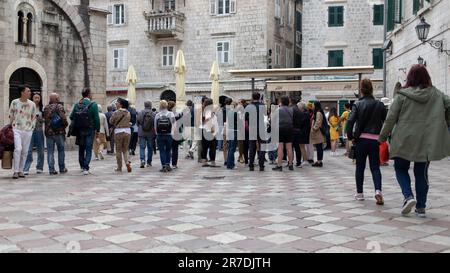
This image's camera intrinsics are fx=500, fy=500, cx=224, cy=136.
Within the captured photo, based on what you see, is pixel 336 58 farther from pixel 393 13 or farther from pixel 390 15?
pixel 393 13

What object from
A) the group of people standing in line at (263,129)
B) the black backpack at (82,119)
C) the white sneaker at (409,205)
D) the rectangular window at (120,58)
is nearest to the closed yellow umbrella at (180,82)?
the group of people standing in line at (263,129)

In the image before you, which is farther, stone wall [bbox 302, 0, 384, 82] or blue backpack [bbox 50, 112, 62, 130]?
stone wall [bbox 302, 0, 384, 82]

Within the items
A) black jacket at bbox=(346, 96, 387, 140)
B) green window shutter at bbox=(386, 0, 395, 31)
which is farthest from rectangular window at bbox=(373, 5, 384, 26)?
black jacket at bbox=(346, 96, 387, 140)

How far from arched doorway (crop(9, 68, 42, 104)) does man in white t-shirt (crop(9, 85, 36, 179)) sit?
24.8 feet

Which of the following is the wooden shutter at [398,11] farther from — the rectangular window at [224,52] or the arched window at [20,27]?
the arched window at [20,27]

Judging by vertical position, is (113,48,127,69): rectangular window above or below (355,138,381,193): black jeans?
above

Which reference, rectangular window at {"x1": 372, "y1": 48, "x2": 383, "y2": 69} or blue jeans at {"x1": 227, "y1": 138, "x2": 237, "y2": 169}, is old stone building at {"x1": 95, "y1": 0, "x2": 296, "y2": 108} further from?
blue jeans at {"x1": 227, "y1": 138, "x2": 237, "y2": 169}

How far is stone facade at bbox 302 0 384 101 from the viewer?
3278 cm

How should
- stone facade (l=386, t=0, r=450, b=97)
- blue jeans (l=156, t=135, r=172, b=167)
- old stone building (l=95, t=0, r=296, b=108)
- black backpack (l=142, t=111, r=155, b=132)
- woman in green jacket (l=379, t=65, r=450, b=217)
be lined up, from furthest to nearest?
old stone building (l=95, t=0, r=296, b=108) < stone facade (l=386, t=0, r=450, b=97) < black backpack (l=142, t=111, r=155, b=132) < blue jeans (l=156, t=135, r=172, b=167) < woman in green jacket (l=379, t=65, r=450, b=217)

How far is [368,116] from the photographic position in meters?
6.92

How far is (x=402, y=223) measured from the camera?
552 centimetres

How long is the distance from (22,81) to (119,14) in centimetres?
1897

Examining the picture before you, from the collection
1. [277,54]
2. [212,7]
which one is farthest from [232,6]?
[277,54]
